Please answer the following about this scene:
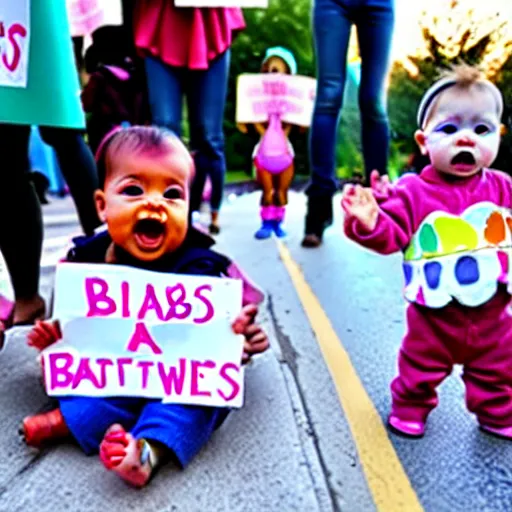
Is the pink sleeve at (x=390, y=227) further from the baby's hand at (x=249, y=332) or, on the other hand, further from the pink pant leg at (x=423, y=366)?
the baby's hand at (x=249, y=332)

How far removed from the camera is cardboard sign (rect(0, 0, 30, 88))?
192cm

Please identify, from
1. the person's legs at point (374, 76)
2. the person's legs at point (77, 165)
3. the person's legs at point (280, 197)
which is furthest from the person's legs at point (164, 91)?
the person's legs at point (280, 197)

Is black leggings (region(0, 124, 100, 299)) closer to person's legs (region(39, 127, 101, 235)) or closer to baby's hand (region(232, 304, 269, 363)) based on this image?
person's legs (region(39, 127, 101, 235))

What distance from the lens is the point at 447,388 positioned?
1.92 metres

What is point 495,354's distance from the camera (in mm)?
1651

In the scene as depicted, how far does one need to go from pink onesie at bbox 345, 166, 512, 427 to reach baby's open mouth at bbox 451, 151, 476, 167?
2.0 inches

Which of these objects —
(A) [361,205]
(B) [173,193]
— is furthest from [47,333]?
(A) [361,205]

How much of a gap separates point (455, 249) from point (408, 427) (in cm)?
41

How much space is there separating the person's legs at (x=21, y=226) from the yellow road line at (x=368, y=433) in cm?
89

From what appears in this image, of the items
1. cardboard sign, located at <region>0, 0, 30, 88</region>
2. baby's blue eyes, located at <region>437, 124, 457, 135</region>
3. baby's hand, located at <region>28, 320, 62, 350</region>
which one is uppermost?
cardboard sign, located at <region>0, 0, 30, 88</region>

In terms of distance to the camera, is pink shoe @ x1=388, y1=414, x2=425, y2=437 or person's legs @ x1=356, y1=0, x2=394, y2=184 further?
person's legs @ x1=356, y1=0, x2=394, y2=184

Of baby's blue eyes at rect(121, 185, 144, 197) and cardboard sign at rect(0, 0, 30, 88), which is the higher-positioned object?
cardboard sign at rect(0, 0, 30, 88)

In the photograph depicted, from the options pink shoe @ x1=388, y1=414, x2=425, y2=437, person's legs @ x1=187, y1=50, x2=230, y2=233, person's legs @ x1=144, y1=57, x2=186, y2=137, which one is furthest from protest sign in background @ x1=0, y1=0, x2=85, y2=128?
pink shoe @ x1=388, y1=414, x2=425, y2=437

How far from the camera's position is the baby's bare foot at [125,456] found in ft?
4.26
